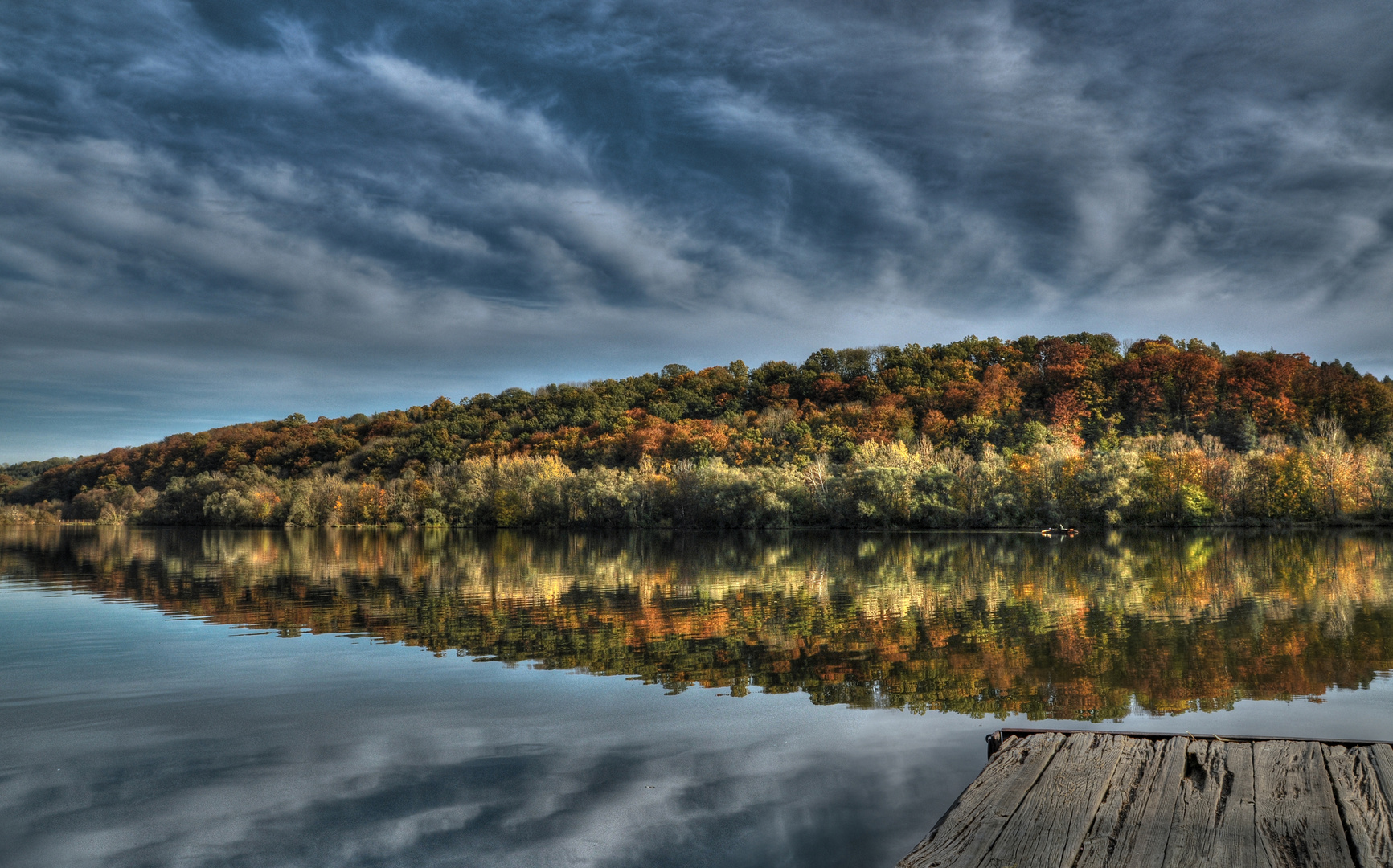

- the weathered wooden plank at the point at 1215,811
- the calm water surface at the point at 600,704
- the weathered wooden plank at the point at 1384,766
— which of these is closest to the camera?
the weathered wooden plank at the point at 1215,811

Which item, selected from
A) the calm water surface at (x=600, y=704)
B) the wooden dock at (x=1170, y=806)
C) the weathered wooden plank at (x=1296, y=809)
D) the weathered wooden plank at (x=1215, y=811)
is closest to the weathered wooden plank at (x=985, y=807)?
the wooden dock at (x=1170, y=806)

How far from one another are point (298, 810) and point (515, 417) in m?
124

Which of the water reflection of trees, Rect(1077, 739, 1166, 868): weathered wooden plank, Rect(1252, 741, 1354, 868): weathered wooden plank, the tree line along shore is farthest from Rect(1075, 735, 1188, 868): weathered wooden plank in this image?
the tree line along shore

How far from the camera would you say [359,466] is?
125 metres

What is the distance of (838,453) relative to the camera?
94.3m

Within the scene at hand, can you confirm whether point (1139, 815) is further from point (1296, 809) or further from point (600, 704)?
point (600, 704)

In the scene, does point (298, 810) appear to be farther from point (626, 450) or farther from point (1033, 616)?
point (626, 450)

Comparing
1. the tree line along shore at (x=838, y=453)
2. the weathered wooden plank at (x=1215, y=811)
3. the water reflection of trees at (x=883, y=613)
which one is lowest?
the water reflection of trees at (x=883, y=613)

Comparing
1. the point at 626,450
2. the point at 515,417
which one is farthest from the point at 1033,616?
the point at 515,417

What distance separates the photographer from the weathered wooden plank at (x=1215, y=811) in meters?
4.02

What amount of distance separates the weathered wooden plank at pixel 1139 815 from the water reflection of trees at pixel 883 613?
554 cm

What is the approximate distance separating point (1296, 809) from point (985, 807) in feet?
5.27

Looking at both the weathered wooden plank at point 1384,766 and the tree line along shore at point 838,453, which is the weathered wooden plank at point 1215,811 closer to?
the weathered wooden plank at point 1384,766

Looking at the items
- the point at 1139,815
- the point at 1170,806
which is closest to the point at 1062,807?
the point at 1139,815
